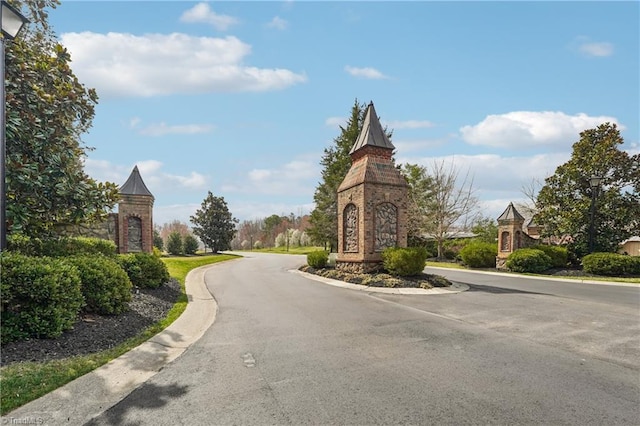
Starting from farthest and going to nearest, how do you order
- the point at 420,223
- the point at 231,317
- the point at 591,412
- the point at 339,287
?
1. the point at 420,223
2. the point at 339,287
3. the point at 231,317
4. the point at 591,412

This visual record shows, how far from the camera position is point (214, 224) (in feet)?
133

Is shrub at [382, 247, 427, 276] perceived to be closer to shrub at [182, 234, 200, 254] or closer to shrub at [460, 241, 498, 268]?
shrub at [460, 241, 498, 268]

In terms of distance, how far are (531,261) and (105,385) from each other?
2002 cm

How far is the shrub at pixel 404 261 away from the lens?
1302cm

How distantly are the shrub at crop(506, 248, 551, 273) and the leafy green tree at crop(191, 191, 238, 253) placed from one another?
3129cm

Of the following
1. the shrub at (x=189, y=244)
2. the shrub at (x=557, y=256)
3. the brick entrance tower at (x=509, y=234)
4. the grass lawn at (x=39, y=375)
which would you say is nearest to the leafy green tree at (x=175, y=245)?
the shrub at (x=189, y=244)

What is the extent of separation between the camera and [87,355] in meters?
4.63

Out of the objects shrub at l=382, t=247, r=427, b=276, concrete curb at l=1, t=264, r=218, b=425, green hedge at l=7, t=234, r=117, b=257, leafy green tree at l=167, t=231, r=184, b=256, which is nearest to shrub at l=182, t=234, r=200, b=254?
leafy green tree at l=167, t=231, r=184, b=256

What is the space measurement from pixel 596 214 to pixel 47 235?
24.3 meters

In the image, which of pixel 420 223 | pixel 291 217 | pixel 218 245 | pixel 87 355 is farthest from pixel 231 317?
pixel 291 217

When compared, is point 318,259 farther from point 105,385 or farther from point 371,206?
point 105,385

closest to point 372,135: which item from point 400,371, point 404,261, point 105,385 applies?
point 404,261

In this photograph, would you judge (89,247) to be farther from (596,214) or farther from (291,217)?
(291,217)

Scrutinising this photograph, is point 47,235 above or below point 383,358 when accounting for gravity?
above
